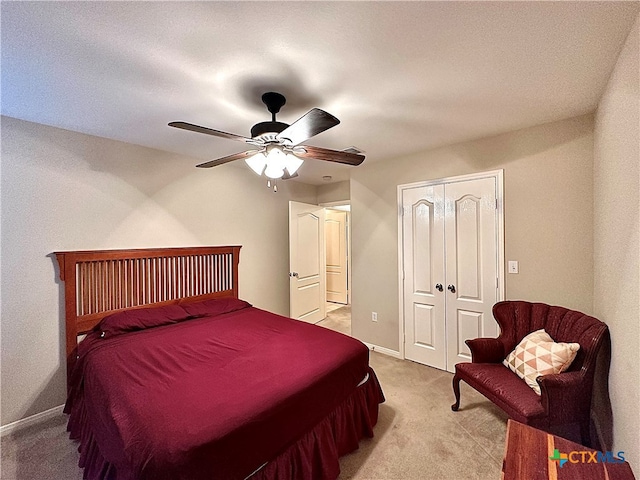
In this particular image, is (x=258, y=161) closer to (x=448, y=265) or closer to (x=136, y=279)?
(x=136, y=279)

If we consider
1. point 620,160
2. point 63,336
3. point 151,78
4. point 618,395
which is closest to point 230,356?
point 63,336

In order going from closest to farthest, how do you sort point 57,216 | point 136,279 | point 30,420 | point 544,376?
point 544,376 → point 30,420 → point 57,216 → point 136,279

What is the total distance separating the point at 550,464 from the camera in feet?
3.47

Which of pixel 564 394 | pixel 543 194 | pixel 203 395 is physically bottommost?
pixel 564 394

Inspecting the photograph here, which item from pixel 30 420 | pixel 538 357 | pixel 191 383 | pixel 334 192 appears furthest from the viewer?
pixel 334 192

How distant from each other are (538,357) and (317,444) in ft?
5.34

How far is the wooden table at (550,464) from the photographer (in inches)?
40.1

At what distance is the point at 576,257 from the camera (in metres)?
2.33

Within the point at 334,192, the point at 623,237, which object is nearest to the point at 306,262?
the point at 334,192

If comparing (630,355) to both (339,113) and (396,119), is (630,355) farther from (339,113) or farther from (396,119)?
(339,113)

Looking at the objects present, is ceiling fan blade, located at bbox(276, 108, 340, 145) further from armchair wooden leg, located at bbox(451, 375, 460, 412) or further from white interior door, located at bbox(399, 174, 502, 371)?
armchair wooden leg, located at bbox(451, 375, 460, 412)

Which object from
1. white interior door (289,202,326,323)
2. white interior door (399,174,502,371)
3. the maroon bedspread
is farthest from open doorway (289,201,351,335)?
the maroon bedspread

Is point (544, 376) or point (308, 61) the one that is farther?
point (544, 376)

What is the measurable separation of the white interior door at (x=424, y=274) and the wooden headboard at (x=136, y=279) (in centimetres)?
218
